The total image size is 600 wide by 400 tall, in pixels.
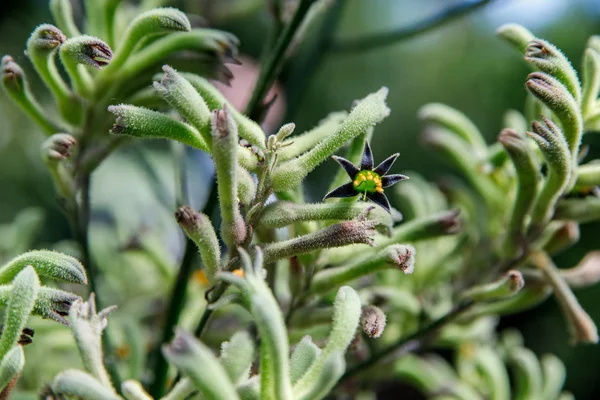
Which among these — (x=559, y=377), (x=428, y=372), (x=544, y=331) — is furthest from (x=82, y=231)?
(x=544, y=331)

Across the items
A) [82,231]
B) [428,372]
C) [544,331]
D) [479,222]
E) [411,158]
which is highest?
[82,231]

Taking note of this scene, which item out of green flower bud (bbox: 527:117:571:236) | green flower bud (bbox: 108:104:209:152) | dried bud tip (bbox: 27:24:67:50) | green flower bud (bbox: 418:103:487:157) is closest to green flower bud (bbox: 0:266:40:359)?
green flower bud (bbox: 108:104:209:152)

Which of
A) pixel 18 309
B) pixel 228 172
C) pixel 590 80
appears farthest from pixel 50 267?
pixel 590 80

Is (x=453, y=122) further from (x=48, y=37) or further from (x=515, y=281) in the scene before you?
(x=48, y=37)

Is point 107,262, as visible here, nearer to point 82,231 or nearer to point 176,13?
point 82,231

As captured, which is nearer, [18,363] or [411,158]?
[18,363]

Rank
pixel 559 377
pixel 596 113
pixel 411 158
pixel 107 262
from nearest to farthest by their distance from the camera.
→ pixel 596 113 < pixel 559 377 < pixel 107 262 < pixel 411 158
